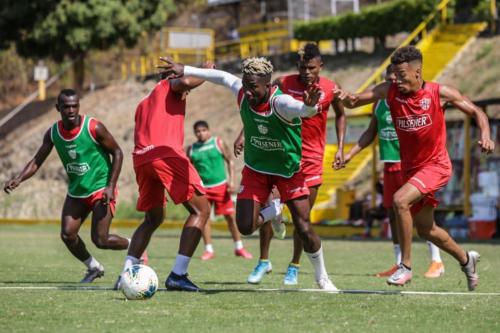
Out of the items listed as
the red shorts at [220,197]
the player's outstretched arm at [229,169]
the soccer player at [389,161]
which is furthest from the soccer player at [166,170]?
the red shorts at [220,197]

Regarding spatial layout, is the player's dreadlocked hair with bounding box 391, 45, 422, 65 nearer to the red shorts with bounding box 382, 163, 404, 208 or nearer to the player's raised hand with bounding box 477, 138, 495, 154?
the player's raised hand with bounding box 477, 138, 495, 154

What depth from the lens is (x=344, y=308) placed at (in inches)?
351

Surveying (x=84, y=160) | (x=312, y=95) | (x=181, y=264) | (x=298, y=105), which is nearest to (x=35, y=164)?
(x=84, y=160)

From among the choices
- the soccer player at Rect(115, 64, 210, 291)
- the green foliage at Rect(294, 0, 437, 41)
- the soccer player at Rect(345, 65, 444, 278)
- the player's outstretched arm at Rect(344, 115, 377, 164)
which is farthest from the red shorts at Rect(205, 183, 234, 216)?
the green foliage at Rect(294, 0, 437, 41)

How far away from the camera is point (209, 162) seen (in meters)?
18.7

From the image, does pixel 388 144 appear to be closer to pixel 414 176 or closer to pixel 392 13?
pixel 414 176

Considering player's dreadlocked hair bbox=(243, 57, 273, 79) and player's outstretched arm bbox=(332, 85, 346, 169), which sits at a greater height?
player's dreadlocked hair bbox=(243, 57, 273, 79)

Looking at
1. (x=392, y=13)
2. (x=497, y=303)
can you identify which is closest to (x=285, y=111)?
(x=497, y=303)

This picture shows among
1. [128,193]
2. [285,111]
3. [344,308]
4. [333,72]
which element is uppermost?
[285,111]

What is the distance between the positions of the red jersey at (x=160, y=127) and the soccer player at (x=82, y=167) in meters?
0.86

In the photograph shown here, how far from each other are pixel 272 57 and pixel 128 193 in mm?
9109

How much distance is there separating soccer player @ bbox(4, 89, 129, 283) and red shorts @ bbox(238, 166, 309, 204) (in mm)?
1824

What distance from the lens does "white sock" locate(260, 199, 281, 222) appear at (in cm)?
1066

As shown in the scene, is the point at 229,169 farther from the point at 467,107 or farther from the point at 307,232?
the point at 467,107
